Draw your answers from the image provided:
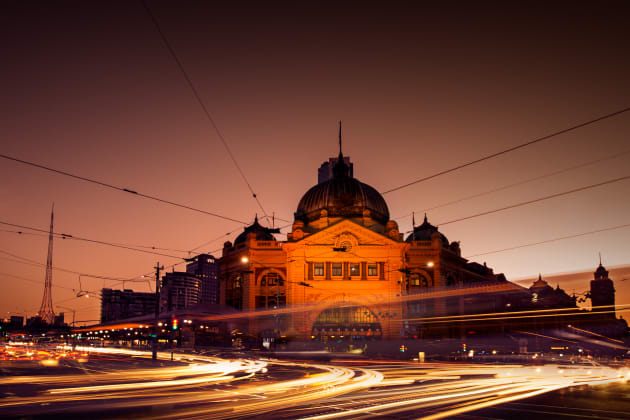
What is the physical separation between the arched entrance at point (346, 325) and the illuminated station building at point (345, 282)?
13cm

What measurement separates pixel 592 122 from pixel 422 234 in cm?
7232

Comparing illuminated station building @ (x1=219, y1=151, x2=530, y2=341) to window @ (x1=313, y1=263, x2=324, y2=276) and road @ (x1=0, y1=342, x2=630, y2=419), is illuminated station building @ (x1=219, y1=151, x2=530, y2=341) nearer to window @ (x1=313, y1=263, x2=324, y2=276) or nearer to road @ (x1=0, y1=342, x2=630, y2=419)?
window @ (x1=313, y1=263, x2=324, y2=276)

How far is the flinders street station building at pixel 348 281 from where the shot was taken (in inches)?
2675

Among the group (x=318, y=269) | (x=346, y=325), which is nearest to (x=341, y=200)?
(x=318, y=269)

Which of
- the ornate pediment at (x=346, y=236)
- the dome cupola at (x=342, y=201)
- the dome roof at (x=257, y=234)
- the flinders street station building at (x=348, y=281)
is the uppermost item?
the dome cupola at (x=342, y=201)

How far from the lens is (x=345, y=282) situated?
68688 millimetres

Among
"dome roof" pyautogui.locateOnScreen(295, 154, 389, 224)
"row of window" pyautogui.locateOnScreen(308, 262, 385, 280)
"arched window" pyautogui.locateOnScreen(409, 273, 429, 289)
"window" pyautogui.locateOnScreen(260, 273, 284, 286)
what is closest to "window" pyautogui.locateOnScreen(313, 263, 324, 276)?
"row of window" pyautogui.locateOnScreen(308, 262, 385, 280)

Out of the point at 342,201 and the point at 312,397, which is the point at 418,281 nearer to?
the point at 342,201

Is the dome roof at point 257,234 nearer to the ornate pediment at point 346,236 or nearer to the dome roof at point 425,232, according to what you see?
the ornate pediment at point 346,236

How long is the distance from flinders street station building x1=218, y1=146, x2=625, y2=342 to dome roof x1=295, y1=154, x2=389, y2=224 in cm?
18

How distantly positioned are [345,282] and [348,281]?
0.43 meters

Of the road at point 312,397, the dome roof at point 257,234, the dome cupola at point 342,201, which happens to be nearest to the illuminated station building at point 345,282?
the dome cupola at point 342,201

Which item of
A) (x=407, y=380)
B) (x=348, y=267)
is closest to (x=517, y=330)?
(x=348, y=267)

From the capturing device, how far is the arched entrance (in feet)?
222
